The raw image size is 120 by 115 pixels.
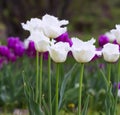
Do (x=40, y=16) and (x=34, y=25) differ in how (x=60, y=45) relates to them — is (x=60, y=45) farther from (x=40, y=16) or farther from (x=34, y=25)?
(x=40, y=16)

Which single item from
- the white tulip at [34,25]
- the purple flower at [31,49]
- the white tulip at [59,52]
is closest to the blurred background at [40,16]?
the purple flower at [31,49]

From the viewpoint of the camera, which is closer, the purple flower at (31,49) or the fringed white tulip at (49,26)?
the fringed white tulip at (49,26)

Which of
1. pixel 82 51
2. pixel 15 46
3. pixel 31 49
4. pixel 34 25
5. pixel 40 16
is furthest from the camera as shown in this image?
pixel 40 16

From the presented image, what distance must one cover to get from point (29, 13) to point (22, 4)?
11.1 inches

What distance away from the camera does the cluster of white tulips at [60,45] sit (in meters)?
2.86

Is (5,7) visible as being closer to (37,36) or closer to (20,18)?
(20,18)

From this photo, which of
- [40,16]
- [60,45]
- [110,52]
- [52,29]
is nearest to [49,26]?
[52,29]

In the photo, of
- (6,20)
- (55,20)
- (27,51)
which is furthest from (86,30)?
(55,20)

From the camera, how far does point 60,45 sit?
9.41 feet

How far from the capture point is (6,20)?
14258mm

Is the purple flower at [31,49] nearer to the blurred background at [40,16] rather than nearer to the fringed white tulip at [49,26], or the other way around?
the blurred background at [40,16]

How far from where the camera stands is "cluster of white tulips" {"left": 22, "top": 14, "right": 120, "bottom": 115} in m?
2.86

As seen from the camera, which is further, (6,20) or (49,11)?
(6,20)

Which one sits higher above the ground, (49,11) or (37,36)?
(49,11)
